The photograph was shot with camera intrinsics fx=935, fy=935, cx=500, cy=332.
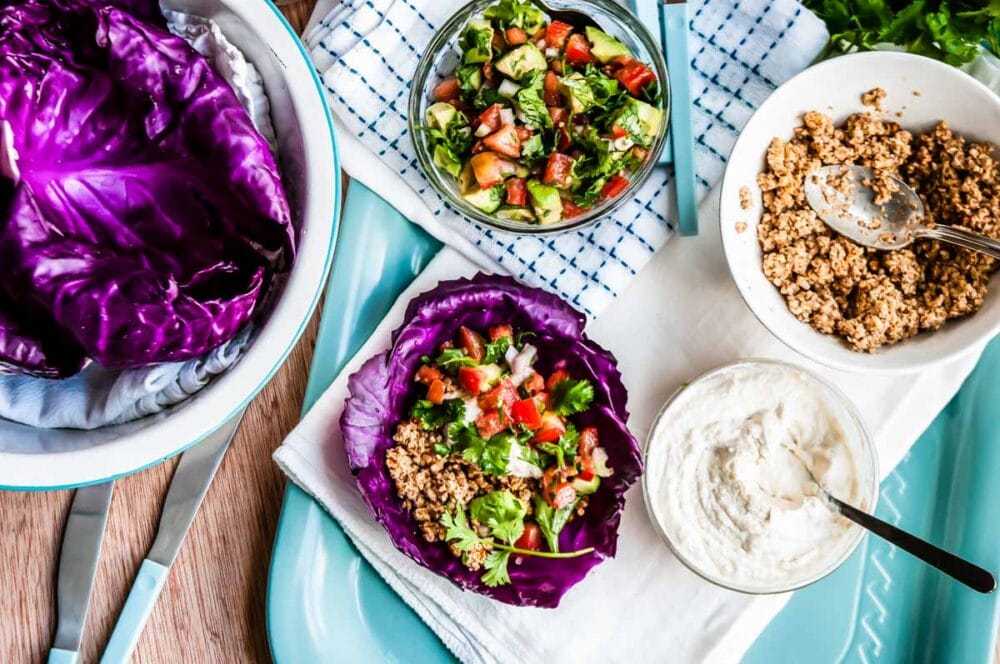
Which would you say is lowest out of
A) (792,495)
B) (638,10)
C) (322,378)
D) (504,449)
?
(322,378)

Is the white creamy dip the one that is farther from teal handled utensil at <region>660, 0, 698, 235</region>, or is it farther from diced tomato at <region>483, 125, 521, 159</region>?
diced tomato at <region>483, 125, 521, 159</region>

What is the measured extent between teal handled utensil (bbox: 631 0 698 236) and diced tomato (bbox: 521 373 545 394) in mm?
358

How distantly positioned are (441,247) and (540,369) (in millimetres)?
295

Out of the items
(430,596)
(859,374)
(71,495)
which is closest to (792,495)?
(859,374)

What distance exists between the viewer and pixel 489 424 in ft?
5.08

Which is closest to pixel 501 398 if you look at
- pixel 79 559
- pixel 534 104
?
pixel 534 104

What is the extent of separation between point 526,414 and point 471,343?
152 millimetres

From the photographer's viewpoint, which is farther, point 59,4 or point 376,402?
point 376,402

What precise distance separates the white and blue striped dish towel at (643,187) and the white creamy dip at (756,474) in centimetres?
27

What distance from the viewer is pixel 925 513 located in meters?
1.69

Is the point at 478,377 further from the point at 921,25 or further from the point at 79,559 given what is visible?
the point at 921,25

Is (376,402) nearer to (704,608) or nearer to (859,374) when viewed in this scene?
(704,608)

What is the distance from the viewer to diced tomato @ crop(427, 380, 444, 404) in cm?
157

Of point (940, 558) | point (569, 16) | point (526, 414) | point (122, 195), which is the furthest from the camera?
point (569, 16)
